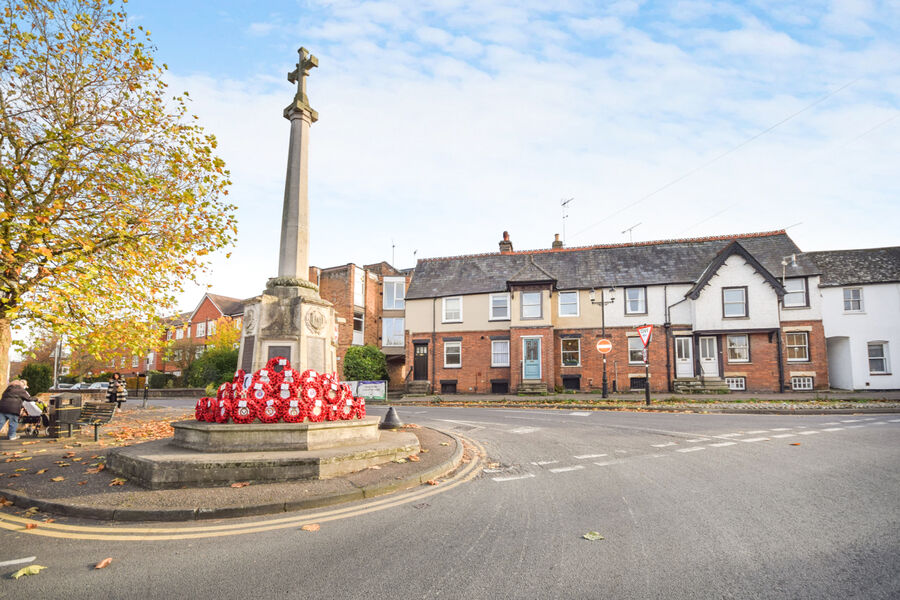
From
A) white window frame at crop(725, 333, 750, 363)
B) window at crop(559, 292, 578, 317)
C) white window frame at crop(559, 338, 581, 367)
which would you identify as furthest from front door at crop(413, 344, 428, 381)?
white window frame at crop(725, 333, 750, 363)

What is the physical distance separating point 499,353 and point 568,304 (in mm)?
5161

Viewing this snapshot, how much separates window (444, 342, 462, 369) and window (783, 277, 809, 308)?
18.5 m

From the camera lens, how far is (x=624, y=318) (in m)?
27.5

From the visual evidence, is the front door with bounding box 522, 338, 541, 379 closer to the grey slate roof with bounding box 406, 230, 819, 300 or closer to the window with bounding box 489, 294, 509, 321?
the window with bounding box 489, 294, 509, 321

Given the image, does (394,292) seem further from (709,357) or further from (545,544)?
(545,544)

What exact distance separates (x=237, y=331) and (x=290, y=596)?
138 feet

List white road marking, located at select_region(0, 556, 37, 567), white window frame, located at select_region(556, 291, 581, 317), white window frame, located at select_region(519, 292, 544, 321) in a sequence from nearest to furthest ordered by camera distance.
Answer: white road marking, located at select_region(0, 556, 37, 567) < white window frame, located at select_region(519, 292, 544, 321) < white window frame, located at select_region(556, 291, 581, 317)

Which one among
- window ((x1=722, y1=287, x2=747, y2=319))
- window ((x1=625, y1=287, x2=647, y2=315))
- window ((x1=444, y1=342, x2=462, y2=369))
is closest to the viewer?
window ((x1=722, y1=287, x2=747, y2=319))

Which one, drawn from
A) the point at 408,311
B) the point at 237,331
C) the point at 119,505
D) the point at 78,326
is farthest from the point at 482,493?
the point at 237,331

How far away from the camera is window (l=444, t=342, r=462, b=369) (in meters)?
29.7

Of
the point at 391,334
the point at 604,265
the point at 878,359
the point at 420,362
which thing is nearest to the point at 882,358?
the point at 878,359

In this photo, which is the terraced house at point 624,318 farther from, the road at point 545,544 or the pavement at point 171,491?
the pavement at point 171,491

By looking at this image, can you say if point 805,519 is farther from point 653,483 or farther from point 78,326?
point 78,326

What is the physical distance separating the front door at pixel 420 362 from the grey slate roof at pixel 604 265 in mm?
3374
